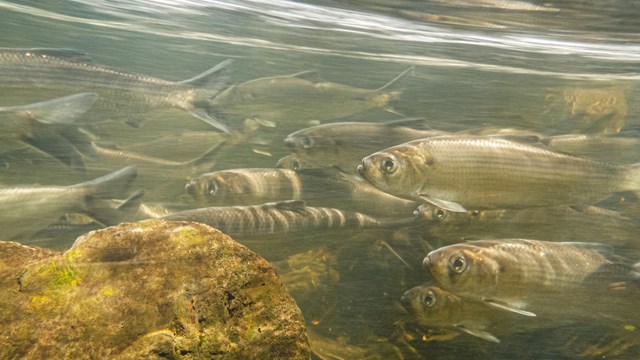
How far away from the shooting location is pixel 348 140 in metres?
4.99

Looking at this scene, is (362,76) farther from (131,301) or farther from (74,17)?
(131,301)

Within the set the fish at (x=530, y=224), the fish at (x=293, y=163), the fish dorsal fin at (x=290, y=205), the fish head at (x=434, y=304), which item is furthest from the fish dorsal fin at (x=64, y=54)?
the fish head at (x=434, y=304)

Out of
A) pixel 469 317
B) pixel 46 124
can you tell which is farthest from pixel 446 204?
pixel 46 124

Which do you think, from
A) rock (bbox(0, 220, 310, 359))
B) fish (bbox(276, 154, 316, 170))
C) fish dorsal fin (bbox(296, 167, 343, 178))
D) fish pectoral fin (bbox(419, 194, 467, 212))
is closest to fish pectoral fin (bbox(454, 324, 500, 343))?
fish pectoral fin (bbox(419, 194, 467, 212))

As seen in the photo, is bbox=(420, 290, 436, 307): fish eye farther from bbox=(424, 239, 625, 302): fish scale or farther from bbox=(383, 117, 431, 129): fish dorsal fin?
bbox=(383, 117, 431, 129): fish dorsal fin

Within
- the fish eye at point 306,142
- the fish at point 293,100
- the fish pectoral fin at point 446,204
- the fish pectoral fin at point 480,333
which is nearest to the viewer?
the fish pectoral fin at point 480,333

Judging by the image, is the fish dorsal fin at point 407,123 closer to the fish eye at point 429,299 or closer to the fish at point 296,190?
the fish at point 296,190

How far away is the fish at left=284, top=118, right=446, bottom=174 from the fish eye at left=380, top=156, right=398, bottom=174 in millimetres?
1112

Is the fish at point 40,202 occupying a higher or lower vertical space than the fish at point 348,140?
lower

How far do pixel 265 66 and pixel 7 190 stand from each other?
27.9 feet

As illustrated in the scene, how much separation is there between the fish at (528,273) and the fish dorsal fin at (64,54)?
4199 mm

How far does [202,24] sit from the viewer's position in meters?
9.59

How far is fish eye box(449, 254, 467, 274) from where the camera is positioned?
3.18 metres

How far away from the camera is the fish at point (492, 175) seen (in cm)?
365
